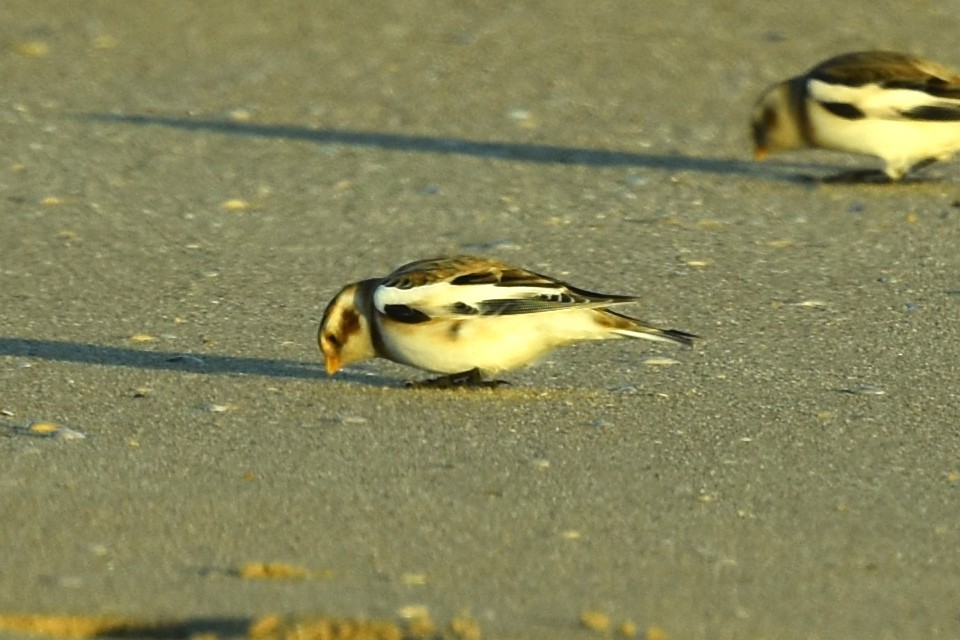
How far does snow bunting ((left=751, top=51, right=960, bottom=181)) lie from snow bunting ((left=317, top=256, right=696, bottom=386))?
3676 millimetres

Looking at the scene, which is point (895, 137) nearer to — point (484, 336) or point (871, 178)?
point (871, 178)

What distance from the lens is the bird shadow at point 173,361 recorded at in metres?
6.21

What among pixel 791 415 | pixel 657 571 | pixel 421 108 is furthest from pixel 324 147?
pixel 657 571

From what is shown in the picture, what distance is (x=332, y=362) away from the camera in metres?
5.99

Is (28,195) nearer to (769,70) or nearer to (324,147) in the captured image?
(324,147)

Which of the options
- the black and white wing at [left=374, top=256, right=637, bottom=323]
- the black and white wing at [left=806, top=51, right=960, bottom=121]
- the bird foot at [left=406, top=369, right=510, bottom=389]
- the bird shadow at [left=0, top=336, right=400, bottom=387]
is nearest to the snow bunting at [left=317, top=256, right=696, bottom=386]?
the black and white wing at [left=374, top=256, right=637, bottom=323]

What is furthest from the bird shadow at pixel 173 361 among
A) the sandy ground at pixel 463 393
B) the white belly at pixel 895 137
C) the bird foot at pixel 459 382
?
the white belly at pixel 895 137

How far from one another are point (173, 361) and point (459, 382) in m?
0.94

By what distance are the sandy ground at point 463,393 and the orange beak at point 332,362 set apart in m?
0.08

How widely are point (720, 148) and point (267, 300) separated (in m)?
3.84

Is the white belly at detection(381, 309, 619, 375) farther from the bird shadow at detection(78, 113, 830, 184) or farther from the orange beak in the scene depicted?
the bird shadow at detection(78, 113, 830, 184)

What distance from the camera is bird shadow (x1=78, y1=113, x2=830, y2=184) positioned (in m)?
9.93

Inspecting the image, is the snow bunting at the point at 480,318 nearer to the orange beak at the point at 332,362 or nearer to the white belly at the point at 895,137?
the orange beak at the point at 332,362

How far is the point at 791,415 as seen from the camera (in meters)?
5.74
